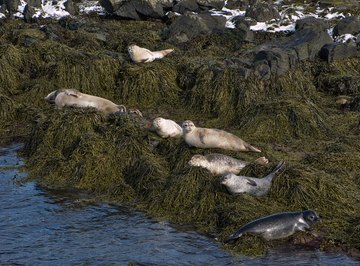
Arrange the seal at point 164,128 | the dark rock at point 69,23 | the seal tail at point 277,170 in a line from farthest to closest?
the dark rock at point 69,23
the seal at point 164,128
the seal tail at point 277,170

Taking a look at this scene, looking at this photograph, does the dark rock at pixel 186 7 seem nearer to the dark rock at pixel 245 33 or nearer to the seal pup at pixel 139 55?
the dark rock at pixel 245 33

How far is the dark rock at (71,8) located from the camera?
2045 cm

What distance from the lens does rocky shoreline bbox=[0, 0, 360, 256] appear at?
30.0 ft

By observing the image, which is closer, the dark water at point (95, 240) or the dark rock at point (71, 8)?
the dark water at point (95, 240)

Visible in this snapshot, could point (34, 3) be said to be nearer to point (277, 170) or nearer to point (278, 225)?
point (277, 170)

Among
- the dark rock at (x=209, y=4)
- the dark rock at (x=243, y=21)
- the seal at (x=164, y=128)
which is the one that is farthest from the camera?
the dark rock at (x=209, y=4)

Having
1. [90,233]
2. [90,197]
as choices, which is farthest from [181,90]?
[90,233]

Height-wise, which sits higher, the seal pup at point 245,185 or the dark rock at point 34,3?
the dark rock at point 34,3

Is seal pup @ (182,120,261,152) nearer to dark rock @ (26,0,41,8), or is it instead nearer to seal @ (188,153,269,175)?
seal @ (188,153,269,175)

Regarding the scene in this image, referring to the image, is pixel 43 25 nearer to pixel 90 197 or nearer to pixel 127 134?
pixel 127 134

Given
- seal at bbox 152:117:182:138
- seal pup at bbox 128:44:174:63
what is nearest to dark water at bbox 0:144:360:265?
seal at bbox 152:117:182:138

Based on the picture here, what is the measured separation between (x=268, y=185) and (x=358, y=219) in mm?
1186

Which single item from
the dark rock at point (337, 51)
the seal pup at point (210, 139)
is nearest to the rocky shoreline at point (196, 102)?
the dark rock at point (337, 51)

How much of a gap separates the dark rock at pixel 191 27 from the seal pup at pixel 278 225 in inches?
375
